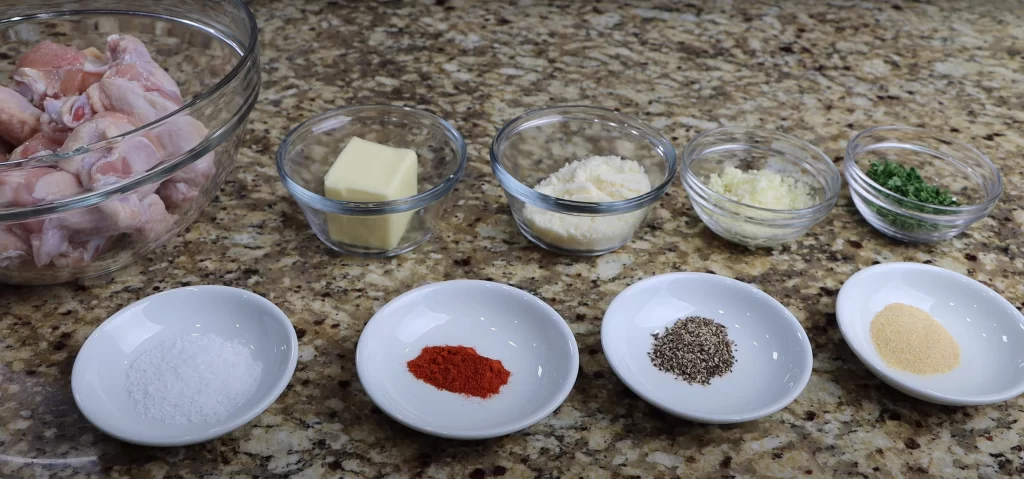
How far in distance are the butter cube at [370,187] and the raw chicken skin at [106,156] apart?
31 cm

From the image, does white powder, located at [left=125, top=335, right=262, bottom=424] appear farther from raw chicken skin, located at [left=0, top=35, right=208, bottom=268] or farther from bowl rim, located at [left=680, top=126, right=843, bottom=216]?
bowl rim, located at [left=680, top=126, right=843, bottom=216]

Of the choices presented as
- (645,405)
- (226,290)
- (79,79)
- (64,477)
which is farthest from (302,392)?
(79,79)

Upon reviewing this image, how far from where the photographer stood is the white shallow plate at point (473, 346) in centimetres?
111

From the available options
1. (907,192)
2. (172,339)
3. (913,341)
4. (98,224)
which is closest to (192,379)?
(172,339)

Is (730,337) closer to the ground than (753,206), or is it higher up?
closer to the ground

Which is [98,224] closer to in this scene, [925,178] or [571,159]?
[571,159]

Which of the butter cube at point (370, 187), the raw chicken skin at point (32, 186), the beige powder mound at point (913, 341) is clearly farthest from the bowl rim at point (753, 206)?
the raw chicken skin at point (32, 186)

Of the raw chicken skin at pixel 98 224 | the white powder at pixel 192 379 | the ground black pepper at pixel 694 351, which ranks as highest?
the raw chicken skin at pixel 98 224

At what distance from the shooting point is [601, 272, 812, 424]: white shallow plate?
115cm

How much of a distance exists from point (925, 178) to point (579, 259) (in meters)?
0.89

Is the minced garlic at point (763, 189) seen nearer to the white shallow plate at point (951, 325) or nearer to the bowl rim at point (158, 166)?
the white shallow plate at point (951, 325)

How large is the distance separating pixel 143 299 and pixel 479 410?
0.59 m

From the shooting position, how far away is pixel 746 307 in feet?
4.43

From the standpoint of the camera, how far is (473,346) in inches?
50.4
